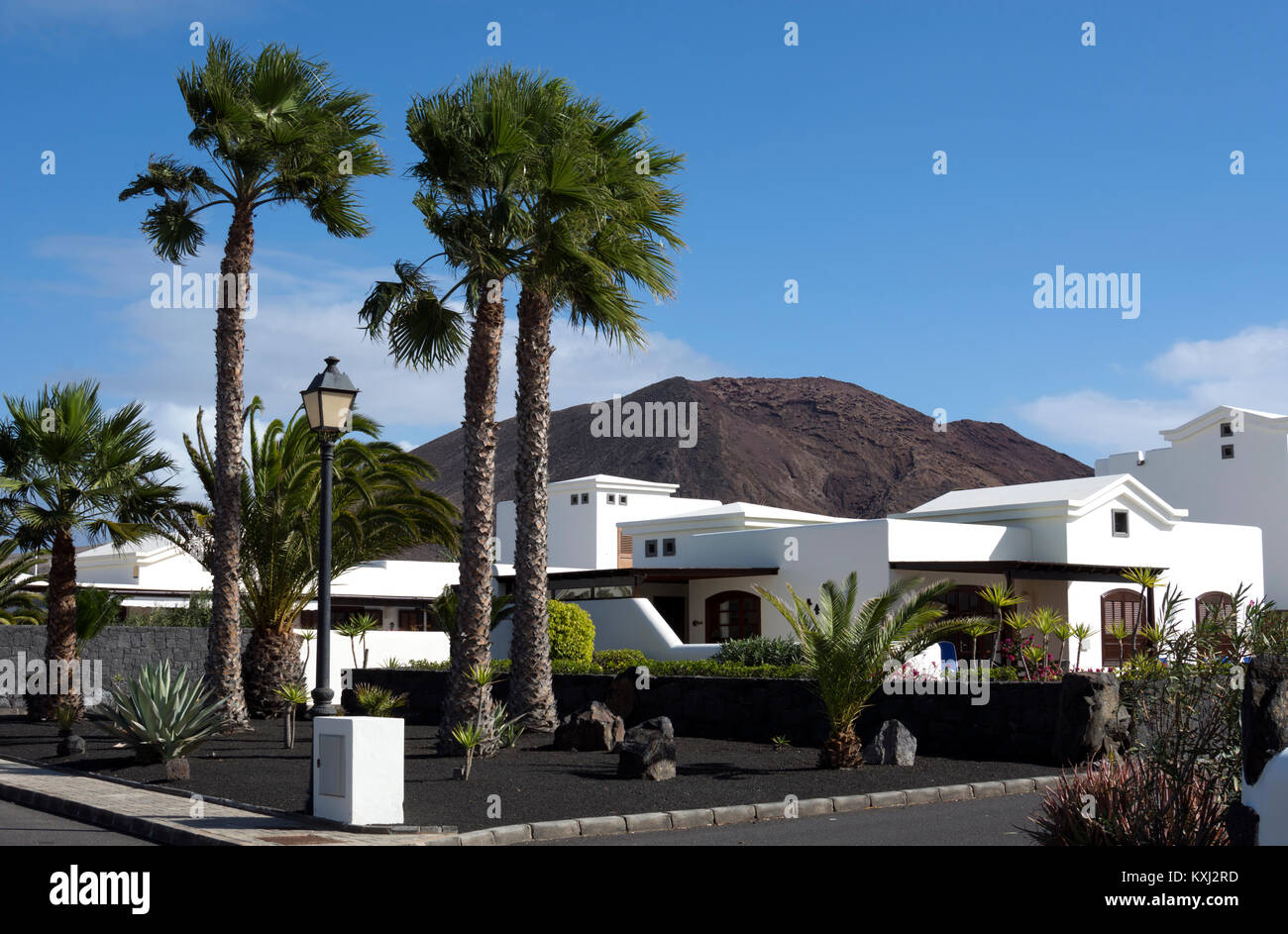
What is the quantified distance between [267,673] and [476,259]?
32.7ft

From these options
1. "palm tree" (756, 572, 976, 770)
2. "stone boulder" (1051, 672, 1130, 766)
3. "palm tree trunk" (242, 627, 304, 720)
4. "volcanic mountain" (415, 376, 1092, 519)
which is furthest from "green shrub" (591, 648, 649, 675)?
"volcanic mountain" (415, 376, 1092, 519)

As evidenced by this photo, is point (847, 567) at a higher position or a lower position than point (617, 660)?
higher

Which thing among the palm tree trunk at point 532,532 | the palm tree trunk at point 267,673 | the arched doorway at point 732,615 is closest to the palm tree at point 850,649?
the palm tree trunk at point 532,532

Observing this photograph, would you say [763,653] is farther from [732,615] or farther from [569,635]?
[732,615]

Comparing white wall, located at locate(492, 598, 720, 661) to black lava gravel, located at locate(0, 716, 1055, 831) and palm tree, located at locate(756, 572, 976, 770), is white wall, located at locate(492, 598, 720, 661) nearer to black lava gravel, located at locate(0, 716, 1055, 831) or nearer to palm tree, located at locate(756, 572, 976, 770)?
black lava gravel, located at locate(0, 716, 1055, 831)

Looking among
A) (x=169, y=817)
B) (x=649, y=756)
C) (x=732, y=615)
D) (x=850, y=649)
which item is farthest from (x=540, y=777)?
(x=732, y=615)

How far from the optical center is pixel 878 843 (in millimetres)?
10289

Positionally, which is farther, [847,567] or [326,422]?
[847,567]

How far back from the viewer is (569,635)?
985 inches

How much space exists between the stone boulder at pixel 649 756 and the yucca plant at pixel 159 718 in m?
5.25

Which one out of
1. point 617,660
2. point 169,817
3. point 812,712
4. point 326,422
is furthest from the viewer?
point 617,660

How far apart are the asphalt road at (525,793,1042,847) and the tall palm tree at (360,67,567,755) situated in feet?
19.0

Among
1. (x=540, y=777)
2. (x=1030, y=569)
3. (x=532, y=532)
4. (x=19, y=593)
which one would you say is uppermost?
(x=532, y=532)

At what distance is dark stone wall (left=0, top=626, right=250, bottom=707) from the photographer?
Result: 81.5 ft
